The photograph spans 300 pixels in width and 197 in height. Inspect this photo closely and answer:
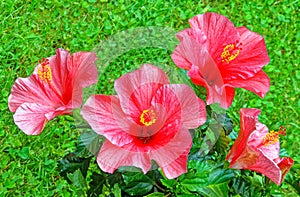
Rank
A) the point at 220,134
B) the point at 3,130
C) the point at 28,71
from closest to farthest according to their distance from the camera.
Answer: the point at 220,134 → the point at 3,130 → the point at 28,71

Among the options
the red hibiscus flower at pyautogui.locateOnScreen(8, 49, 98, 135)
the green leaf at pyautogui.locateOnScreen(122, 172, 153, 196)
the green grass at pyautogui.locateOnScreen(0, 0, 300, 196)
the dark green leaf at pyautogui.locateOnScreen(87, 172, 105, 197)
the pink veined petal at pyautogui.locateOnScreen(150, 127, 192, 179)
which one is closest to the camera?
the pink veined petal at pyautogui.locateOnScreen(150, 127, 192, 179)

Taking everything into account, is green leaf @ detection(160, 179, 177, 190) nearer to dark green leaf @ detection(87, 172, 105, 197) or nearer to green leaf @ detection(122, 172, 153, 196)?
green leaf @ detection(122, 172, 153, 196)

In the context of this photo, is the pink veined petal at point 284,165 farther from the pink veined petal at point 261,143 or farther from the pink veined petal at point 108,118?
the pink veined petal at point 108,118

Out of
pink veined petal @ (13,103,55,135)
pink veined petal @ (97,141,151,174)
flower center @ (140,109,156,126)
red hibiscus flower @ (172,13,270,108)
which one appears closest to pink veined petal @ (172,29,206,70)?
red hibiscus flower @ (172,13,270,108)

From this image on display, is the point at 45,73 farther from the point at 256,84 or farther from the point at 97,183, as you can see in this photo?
the point at 256,84

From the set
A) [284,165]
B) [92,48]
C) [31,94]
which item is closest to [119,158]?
[31,94]

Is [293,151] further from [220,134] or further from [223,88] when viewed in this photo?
[223,88]

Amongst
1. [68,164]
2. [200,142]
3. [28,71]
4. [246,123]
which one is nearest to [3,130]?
[28,71]
